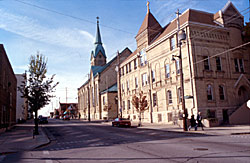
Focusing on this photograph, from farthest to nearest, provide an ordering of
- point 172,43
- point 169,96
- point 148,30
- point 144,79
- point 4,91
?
point 144,79 < point 148,30 < point 169,96 < point 172,43 < point 4,91

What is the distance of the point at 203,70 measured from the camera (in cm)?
2609

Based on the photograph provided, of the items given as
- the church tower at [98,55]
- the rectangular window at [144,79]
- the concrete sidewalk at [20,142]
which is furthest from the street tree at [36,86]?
the church tower at [98,55]

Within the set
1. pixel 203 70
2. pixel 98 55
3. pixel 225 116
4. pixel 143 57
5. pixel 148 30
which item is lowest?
pixel 225 116

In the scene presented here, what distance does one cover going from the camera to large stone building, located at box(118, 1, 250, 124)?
84.7ft

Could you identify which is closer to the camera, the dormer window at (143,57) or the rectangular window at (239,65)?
the rectangular window at (239,65)

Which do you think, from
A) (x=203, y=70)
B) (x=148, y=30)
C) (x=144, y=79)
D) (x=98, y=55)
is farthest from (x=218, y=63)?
(x=98, y=55)

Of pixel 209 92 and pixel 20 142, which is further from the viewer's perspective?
pixel 209 92

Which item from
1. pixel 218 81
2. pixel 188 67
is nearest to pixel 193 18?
pixel 188 67

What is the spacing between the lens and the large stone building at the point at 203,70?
2583 cm

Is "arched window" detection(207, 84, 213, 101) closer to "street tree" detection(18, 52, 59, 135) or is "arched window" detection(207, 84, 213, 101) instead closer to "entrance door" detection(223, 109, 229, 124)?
"entrance door" detection(223, 109, 229, 124)

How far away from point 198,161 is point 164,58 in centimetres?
2445

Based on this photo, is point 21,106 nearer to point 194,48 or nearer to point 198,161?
point 194,48

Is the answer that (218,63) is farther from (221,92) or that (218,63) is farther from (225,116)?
(225,116)

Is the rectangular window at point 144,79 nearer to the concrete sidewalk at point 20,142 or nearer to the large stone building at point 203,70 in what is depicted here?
the large stone building at point 203,70
